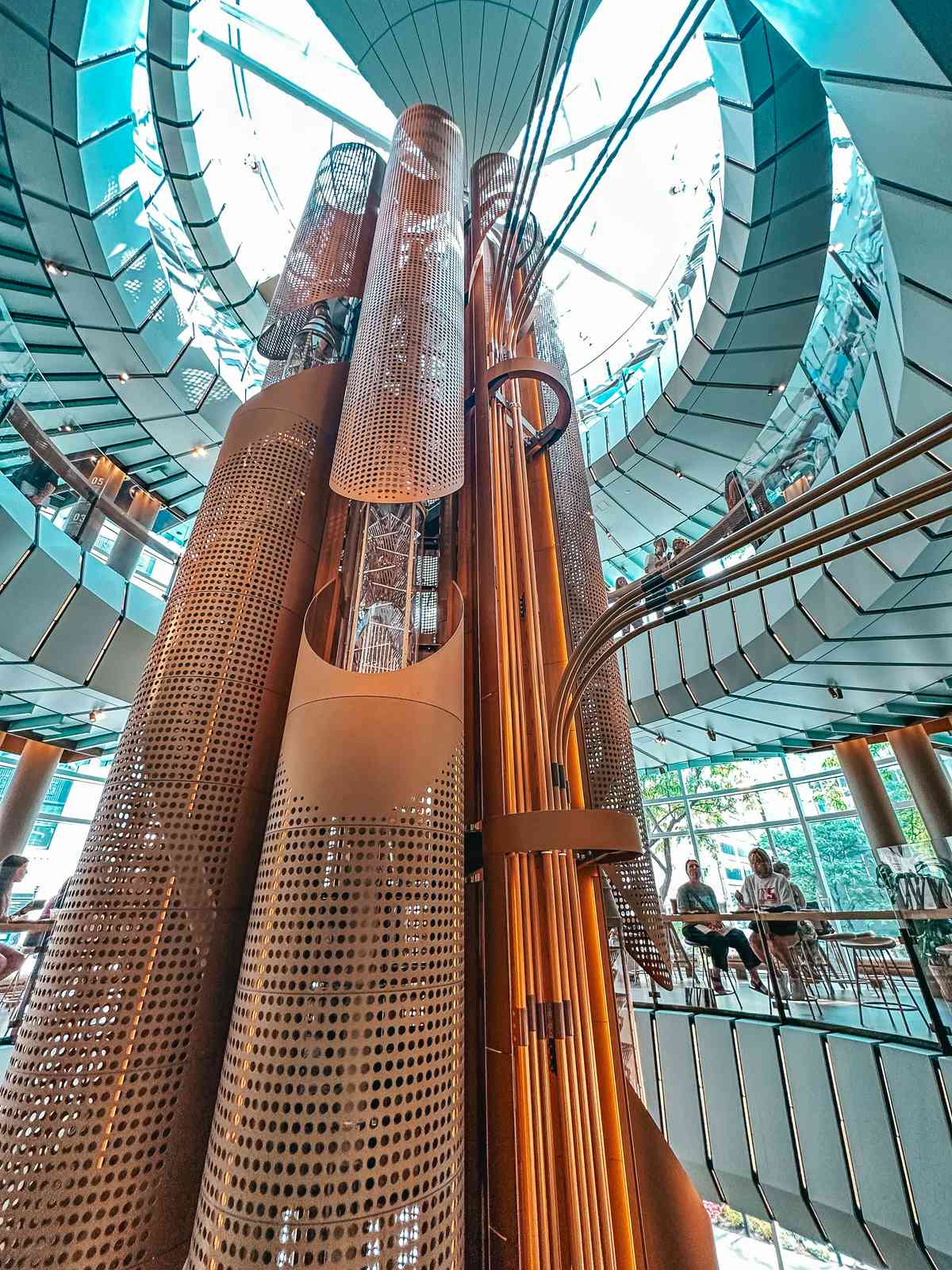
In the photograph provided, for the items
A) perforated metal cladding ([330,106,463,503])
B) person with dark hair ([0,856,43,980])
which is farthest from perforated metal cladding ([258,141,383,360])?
person with dark hair ([0,856,43,980])

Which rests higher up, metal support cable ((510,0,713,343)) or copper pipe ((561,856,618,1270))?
metal support cable ((510,0,713,343))

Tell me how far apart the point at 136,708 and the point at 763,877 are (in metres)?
7.71

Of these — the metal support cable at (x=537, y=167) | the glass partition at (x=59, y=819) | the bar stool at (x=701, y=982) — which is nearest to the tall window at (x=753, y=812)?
the bar stool at (x=701, y=982)

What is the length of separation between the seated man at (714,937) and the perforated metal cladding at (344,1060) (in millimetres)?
6439

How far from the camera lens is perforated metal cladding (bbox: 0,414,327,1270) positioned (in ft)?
6.04

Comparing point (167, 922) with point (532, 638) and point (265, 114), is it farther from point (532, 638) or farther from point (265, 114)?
point (265, 114)

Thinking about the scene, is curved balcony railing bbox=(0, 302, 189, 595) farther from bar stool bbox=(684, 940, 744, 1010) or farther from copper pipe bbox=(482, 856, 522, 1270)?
bar stool bbox=(684, 940, 744, 1010)

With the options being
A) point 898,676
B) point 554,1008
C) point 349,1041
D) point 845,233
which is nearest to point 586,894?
point 554,1008

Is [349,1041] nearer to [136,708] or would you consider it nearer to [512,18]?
[136,708]

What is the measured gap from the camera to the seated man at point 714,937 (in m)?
6.86

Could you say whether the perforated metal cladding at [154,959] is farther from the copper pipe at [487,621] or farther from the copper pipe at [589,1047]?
the copper pipe at [589,1047]

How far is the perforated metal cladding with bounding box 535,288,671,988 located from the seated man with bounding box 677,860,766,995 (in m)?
4.25

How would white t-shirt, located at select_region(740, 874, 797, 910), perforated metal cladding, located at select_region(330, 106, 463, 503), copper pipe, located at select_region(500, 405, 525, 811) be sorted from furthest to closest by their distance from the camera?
white t-shirt, located at select_region(740, 874, 797, 910), perforated metal cladding, located at select_region(330, 106, 463, 503), copper pipe, located at select_region(500, 405, 525, 811)

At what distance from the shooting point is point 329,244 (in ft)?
18.9
